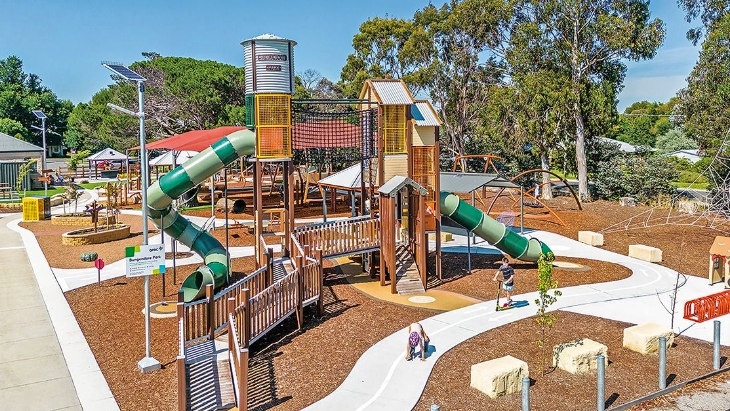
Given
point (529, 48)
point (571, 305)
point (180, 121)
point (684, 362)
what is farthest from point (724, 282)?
point (180, 121)

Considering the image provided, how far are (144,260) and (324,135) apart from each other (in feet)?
34.8

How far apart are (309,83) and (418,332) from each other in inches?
3015

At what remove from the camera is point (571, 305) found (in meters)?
16.9

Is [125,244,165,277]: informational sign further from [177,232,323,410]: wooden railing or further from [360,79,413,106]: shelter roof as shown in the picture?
[360,79,413,106]: shelter roof

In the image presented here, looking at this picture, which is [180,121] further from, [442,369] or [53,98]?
[53,98]

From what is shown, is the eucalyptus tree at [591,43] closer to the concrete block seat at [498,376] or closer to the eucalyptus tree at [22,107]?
the concrete block seat at [498,376]

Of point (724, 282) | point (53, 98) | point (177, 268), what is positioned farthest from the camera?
point (53, 98)

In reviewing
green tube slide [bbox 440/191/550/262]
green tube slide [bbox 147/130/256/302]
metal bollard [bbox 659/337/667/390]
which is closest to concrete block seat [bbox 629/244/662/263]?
green tube slide [bbox 440/191/550/262]

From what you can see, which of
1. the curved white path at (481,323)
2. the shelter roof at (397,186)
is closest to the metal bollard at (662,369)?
the curved white path at (481,323)

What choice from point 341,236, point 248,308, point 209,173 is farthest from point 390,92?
point 248,308

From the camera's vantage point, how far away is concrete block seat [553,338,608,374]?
11.8 metres

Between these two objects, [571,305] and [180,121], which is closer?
[571,305]

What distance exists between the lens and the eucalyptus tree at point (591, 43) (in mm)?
37688

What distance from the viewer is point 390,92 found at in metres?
19.7
